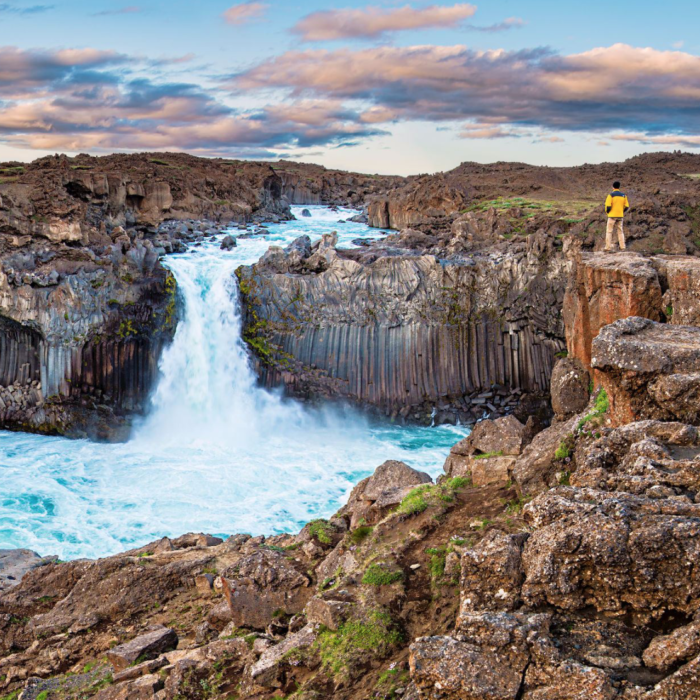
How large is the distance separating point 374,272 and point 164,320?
30.4ft

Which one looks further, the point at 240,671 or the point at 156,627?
the point at 156,627

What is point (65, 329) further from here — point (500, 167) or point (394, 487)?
point (500, 167)

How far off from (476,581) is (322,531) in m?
6.09

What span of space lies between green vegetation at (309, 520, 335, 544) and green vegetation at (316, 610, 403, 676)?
3905 millimetres

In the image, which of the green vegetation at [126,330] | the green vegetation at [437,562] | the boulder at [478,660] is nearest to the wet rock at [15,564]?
the green vegetation at [437,562]

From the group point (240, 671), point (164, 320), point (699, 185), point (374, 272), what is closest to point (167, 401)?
point (164, 320)

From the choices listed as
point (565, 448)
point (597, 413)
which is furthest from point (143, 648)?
point (597, 413)

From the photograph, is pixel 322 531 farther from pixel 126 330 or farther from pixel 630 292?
pixel 126 330

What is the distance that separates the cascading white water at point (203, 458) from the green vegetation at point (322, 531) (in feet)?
23.4

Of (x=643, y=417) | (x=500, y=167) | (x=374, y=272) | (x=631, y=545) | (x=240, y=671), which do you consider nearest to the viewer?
(x=631, y=545)

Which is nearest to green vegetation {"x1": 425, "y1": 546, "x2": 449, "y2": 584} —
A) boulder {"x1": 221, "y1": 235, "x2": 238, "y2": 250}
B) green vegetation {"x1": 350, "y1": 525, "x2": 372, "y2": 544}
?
green vegetation {"x1": 350, "y1": 525, "x2": 372, "y2": 544}

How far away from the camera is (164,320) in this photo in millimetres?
30750

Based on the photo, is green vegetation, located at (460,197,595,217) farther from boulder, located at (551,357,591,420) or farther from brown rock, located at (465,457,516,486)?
brown rock, located at (465,457,516,486)

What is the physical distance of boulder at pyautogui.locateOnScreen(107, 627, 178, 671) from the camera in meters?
10.3
